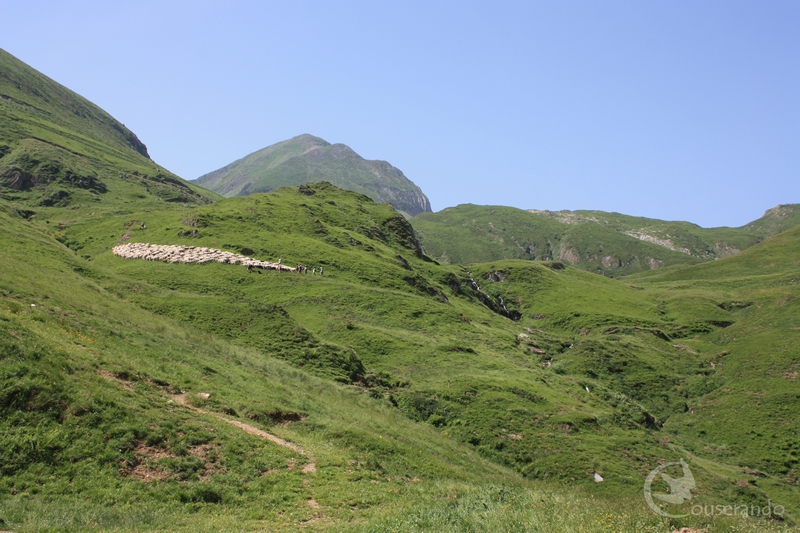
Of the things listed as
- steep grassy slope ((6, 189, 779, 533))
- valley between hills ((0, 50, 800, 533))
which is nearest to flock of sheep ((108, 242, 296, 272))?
valley between hills ((0, 50, 800, 533))

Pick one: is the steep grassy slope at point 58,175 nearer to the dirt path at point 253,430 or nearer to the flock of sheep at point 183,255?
the flock of sheep at point 183,255

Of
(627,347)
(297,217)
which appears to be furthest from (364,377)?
(297,217)

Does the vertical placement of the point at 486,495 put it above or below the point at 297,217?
below

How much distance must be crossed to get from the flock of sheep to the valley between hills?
1.73 feet

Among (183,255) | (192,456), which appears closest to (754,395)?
(192,456)

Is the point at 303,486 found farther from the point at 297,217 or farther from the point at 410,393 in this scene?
the point at 297,217

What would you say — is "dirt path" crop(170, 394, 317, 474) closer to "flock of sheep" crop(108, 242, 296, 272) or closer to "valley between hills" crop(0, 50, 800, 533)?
"valley between hills" crop(0, 50, 800, 533)

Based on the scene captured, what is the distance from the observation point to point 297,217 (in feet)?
383

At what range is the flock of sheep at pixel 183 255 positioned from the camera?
79.8 m

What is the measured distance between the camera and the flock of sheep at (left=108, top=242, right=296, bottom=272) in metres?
79.8

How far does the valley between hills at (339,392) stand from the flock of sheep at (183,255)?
0.53 meters

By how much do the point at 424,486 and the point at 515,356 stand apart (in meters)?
52.4

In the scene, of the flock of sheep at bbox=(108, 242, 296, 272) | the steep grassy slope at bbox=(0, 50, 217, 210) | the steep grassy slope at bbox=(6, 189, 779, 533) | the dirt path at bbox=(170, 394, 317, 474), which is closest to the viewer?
the steep grassy slope at bbox=(6, 189, 779, 533)

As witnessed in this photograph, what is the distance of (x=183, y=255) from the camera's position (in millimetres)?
80875
